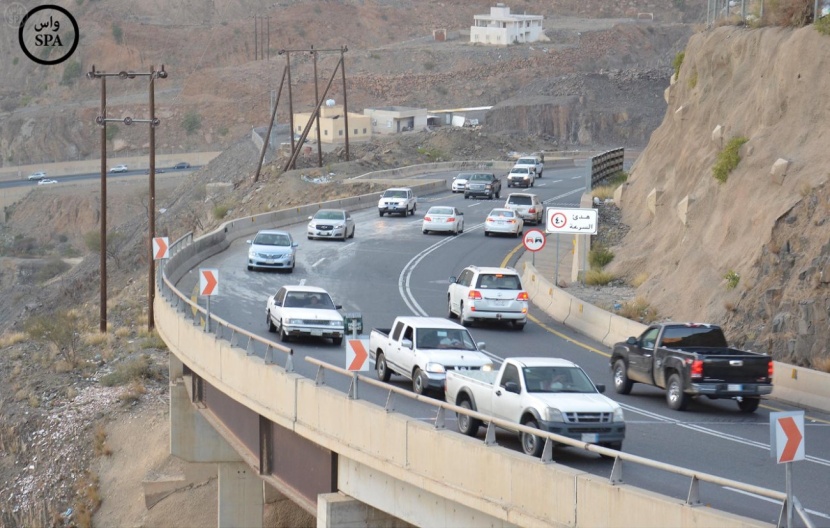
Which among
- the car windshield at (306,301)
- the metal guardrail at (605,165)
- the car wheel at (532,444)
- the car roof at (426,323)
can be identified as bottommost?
the car windshield at (306,301)

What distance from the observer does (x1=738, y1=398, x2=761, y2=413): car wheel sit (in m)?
23.0

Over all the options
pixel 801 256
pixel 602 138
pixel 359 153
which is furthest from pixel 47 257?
pixel 801 256

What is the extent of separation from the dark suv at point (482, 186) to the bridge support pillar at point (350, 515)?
172ft

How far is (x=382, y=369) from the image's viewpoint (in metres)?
24.9

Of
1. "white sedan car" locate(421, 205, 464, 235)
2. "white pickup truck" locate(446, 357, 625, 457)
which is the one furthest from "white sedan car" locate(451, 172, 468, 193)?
"white pickup truck" locate(446, 357, 625, 457)

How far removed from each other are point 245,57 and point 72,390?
156057mm

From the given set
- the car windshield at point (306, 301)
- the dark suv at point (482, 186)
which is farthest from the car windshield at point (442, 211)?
the car windshield at point (306, 301)

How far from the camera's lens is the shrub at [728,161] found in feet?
115

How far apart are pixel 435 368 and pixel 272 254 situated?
20.9 meters

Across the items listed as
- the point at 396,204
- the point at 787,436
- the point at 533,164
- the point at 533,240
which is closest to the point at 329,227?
the point at 396,204

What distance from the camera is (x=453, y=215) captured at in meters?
56.2

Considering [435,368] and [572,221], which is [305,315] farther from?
[572,221]

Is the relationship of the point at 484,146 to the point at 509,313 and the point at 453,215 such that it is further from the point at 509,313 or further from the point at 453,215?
the point at 509,313

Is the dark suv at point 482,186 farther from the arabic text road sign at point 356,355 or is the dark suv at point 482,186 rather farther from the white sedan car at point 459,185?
the arabic text road sign at point 356,355
